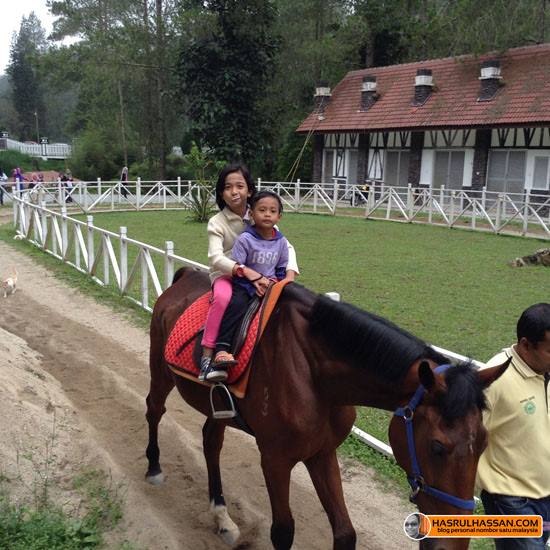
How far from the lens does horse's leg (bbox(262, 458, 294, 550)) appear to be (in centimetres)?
308

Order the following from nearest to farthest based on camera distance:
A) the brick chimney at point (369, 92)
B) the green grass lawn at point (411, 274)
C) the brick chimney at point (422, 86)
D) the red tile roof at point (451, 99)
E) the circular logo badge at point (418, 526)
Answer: the circular logo badge at point (418, 526), the green grass lawn at point (411, 274), the red tile roof at point (451, 99), the brick chimney at point (422, 86), the brick chimney at point (369, 92)

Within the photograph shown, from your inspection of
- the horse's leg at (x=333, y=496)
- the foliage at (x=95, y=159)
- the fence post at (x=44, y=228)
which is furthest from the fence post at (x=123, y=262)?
the foliage at (x=95, y=159)

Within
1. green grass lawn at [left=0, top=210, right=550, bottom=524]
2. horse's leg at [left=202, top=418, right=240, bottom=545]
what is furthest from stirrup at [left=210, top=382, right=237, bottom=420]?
green grass lawn at [left=0, top=210, right=550, bottom=524]

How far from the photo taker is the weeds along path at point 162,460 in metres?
3.77

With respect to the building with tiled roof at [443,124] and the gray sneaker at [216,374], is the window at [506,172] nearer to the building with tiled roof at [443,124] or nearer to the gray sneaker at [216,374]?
the building with tiled roof at [443,124]

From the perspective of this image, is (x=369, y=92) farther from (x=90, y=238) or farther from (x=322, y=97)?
(x=90, y=238)

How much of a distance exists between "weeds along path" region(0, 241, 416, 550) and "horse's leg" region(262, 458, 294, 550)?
0.61 metres

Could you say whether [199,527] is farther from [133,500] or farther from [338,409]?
[338,409]

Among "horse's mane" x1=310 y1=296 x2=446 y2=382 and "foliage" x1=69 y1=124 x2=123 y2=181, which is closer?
"horse's mane" x1=310 y1=296 x2=446 y2=382

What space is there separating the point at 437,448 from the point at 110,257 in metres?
9.38

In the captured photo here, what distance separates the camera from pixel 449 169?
2445 centimetres

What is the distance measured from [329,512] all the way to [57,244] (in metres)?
12.3

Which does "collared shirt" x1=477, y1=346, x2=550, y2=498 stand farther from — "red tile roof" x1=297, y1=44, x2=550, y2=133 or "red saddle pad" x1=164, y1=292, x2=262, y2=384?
"red tile roof" x1=297, y1=44, x2=550, y2=133

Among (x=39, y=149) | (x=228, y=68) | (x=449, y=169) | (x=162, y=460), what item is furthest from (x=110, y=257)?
(x=39, y=149)
